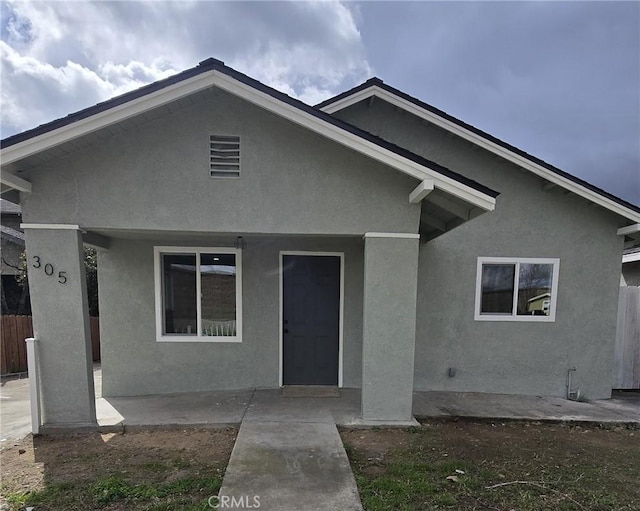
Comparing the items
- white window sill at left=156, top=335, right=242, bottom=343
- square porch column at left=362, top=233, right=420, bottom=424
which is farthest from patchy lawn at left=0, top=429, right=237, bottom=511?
square porch column at left=362, top=233, right=420, bottom=424

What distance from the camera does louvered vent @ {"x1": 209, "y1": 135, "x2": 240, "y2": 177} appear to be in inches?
170

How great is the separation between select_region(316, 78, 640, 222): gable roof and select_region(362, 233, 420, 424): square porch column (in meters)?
2.88

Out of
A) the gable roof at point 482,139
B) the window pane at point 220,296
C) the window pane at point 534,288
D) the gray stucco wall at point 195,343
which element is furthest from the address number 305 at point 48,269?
the window pane at point 534,288

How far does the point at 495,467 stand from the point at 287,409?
2788 millimetres

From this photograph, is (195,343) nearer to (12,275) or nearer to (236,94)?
(236,94)

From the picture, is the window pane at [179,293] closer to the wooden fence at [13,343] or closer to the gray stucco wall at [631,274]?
the wooden fence at [13,343]

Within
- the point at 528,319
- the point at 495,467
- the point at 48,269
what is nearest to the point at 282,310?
the point at 48,269

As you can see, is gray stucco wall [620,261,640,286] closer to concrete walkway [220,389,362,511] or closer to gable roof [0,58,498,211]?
gable roof [0,58,498,211]

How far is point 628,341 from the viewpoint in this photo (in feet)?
22.1

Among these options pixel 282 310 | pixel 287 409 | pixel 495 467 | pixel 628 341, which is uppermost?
pixel 282 310

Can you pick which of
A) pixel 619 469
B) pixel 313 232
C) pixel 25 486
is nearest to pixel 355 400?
pixel 313 232

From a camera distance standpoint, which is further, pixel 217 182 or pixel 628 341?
pixel 628 341

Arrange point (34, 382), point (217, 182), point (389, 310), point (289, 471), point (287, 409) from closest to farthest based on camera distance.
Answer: point (289, 471)
point (34, 382)
point (217, 182)
point (389, 310)
point (287, 409)

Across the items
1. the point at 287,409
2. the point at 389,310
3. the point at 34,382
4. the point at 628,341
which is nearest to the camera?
the point at 34,382
